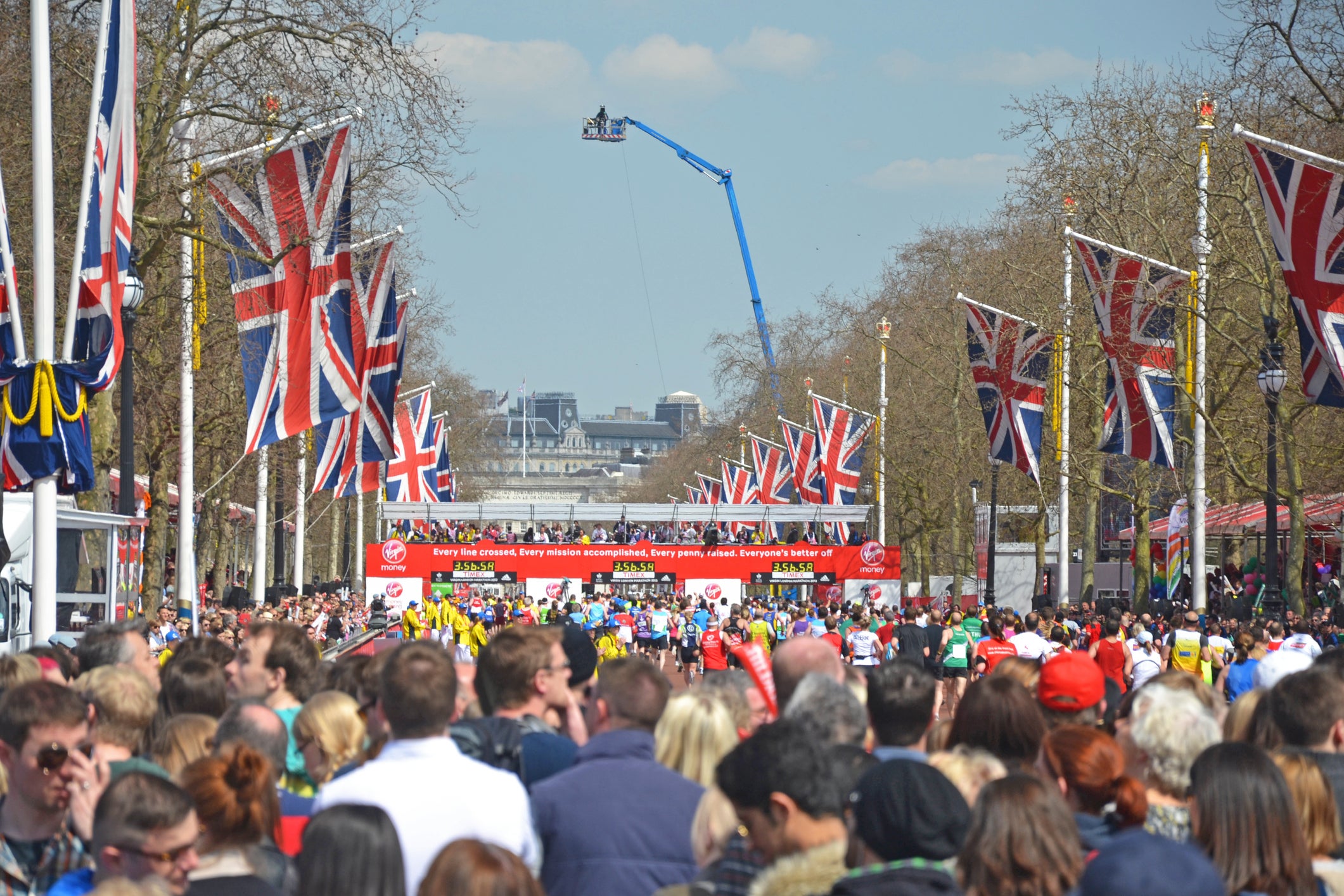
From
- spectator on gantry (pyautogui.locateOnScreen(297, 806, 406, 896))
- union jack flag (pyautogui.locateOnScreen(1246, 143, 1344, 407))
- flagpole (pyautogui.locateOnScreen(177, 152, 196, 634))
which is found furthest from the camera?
flagpole (pyautogui.locateOnScreen(177, 152, 196, 634))

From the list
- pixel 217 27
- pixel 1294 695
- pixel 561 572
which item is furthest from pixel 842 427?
pixel 1294 695

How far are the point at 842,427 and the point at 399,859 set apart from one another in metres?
43.9

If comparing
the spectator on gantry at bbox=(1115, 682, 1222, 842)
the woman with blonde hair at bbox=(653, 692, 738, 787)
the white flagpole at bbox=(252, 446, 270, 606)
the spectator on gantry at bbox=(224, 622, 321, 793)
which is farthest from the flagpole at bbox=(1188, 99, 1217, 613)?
the woman with blonde hair at bbox=(653, 692, 738, 787)

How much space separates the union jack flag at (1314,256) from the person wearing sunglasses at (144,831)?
14.4 meters

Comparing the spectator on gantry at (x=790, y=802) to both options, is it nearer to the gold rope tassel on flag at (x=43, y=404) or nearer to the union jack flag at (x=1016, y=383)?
the gold rope tassel on flag at (x=43, y=404)

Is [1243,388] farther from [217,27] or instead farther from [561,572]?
[217,27]

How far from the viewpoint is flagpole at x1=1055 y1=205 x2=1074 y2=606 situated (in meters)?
33.4

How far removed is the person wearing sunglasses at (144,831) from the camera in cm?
423

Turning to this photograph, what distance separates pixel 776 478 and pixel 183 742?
57759 millimetres

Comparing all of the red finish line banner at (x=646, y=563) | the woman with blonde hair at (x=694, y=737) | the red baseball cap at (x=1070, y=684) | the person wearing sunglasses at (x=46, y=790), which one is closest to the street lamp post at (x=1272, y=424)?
the red baseball cap at (x=1070, y=684)

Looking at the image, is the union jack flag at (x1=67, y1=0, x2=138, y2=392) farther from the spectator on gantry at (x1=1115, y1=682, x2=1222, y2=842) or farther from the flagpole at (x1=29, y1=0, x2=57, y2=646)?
the spectator on gantry at (x1=1115, y1=682, x2=1222, y2=842)

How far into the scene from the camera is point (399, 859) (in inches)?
159

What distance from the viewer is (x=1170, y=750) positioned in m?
5.52

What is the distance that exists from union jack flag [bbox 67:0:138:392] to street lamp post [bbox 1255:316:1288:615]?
47.3 feet
